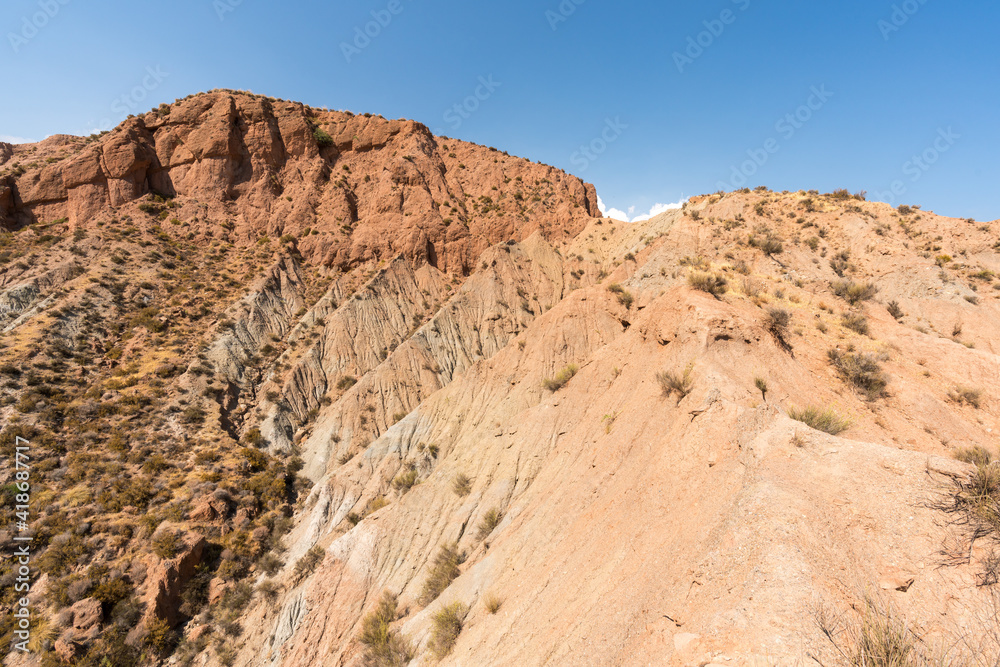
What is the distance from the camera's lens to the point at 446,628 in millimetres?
9055

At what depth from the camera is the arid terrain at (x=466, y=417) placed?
210 inches

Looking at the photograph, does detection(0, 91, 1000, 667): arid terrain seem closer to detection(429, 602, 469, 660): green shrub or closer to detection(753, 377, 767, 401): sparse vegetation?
detection(429, 602, 469, 660): green shrub

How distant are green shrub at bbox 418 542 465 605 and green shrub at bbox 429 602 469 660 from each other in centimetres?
168

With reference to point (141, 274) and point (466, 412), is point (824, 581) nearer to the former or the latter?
point (466, 412)

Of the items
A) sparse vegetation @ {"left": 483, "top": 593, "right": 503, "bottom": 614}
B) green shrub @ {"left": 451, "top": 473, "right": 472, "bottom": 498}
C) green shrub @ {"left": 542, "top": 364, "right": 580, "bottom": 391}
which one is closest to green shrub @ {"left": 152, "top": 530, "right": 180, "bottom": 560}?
green shrub @ {"left": 451, "top": 473, "right": 472, "bottom": 498}

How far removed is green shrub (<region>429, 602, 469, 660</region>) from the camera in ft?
28.5

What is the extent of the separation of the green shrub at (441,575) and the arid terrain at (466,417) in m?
0.13

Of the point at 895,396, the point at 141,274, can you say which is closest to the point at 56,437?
the point at 141,274

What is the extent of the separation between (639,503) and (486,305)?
74.3ft

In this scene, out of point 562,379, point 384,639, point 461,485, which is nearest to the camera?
point 384,639

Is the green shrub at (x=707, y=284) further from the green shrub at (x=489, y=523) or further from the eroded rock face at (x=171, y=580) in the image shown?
the eroded rock face at (x=171, y=580)

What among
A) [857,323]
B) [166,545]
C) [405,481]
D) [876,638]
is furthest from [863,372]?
[166,545]

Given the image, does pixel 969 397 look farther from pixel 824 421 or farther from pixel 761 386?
pixel 761 386

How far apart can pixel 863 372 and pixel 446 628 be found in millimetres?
11749
